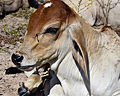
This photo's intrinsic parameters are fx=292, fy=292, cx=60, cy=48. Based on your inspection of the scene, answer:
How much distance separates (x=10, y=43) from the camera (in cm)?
439

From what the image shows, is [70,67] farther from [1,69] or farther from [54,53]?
[1,69]

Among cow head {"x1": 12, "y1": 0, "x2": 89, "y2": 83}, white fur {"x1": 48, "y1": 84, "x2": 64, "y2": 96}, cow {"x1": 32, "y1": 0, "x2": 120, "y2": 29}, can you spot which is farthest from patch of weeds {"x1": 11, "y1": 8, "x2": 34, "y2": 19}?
cow head {"x1": 12, "y1": 0, "x2": 89, "y2": 83}

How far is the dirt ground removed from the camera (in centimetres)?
349

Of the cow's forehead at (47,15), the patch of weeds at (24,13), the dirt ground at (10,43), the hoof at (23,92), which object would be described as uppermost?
the cow's forehead at (47,15)

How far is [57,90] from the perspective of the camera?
3.02m

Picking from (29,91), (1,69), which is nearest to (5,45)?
(1,69)

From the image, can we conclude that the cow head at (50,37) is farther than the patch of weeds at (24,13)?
No

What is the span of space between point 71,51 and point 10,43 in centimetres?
197

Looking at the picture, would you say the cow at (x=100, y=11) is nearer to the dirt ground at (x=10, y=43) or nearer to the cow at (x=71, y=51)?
the dirt ground at (x=10, y=43)

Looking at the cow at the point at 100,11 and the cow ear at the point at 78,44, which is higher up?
the cow ear at the point at 78,44

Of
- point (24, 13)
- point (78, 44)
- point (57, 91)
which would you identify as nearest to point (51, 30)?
point (78, 44)

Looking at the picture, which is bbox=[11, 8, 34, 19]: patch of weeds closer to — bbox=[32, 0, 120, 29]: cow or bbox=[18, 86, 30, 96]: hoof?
bbox=[32, 0, 120, 29]: cow

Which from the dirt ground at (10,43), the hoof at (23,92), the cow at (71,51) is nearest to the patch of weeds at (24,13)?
the dirt ground at (10,43)

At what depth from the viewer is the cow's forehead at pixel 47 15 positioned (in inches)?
96.3
